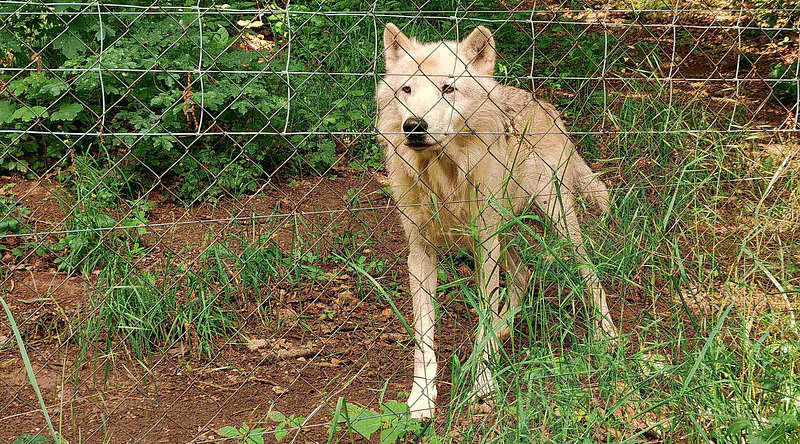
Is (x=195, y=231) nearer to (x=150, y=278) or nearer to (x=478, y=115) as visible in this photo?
(x=150, y=278)

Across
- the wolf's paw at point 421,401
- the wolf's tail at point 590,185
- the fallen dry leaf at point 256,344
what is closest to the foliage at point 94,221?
the fallen dry leaf at point 256,344

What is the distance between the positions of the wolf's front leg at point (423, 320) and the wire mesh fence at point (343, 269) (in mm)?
33

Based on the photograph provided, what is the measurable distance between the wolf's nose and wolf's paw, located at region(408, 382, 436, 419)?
41.2 inches

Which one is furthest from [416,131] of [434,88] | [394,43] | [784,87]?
[784,87]

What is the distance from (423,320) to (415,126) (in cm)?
97

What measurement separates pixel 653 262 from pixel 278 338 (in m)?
1.85

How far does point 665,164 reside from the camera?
4.45m

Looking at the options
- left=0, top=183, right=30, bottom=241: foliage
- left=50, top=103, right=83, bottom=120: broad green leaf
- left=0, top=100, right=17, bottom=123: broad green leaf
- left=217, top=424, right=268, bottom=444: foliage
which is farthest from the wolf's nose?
left=0, top=100, right=17, bottom=123: broad green leaf

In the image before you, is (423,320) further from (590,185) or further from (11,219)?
(11,219)

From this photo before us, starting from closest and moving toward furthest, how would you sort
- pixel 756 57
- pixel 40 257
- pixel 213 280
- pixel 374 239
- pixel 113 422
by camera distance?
pixel 113 422 → pixel 213 280 → pixel 40 257 → pixel 374 239 → pixel 756 57

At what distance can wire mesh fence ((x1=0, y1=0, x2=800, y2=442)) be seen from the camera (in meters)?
2.59

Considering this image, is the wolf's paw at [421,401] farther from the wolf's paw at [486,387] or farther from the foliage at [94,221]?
the foliage at [94,221]

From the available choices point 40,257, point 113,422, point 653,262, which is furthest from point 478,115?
point 40,257

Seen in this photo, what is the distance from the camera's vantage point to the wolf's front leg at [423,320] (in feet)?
10.9
